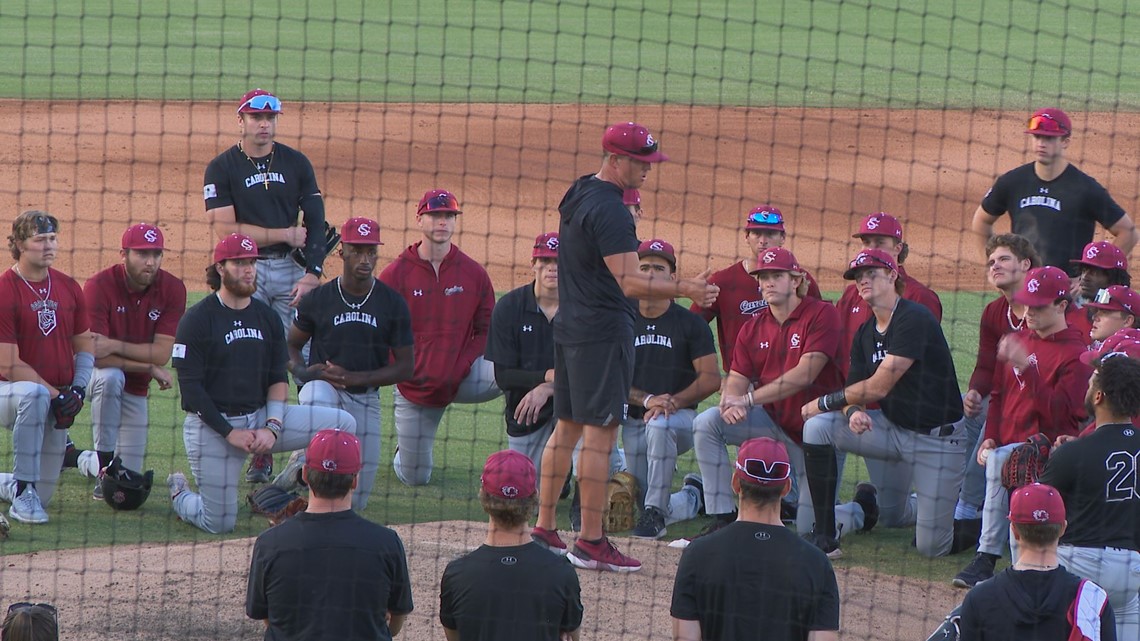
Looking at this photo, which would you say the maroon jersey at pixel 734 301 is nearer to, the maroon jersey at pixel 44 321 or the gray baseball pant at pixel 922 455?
the gray baseball pant at pixel 922 455

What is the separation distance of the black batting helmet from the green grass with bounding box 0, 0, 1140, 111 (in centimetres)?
1074

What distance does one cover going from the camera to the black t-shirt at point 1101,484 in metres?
4.98

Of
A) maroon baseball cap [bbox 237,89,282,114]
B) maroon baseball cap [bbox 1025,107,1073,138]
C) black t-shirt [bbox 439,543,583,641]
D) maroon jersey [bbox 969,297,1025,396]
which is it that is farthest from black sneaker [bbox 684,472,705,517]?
maroon baseball cap [bbox 237,89,282,114]

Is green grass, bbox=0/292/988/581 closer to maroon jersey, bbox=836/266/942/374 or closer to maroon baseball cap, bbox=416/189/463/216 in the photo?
maroon jersey, bbox=836/266/942/374

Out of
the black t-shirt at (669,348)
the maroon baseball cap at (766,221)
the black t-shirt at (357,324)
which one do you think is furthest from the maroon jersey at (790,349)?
the black t-shirt at (357,324)

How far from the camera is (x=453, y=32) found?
2234cm

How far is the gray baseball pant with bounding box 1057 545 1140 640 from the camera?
504 centimetres

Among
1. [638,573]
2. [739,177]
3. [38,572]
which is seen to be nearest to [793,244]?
[739,177]

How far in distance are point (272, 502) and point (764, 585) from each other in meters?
3.23

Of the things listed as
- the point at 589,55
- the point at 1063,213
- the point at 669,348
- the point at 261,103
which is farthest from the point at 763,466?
the point at 589,55

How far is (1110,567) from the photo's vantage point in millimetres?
5043

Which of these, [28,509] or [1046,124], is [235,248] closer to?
[28,509]

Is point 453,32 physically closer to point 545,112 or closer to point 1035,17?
point 545,112

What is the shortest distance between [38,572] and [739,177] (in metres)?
9.83
